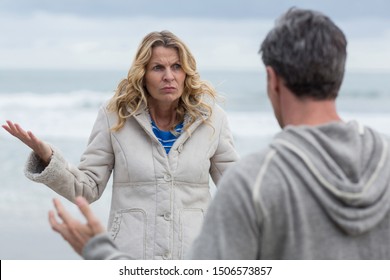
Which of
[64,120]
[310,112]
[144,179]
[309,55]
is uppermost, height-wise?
[309,55]

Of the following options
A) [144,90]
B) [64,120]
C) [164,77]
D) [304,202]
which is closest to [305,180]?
[304,202]

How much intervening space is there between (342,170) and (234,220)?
0.89 ft

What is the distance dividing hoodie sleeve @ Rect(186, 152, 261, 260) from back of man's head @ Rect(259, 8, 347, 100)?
241mm

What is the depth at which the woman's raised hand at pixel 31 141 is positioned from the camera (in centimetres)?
376

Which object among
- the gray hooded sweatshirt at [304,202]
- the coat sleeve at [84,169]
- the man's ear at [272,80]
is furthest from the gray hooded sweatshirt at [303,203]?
the coat sleeve at [84,169]

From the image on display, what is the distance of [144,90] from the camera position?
4.11m

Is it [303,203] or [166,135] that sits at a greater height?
[303,203]

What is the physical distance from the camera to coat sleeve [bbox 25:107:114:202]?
12.9ft

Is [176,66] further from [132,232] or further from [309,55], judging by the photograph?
[309,55]

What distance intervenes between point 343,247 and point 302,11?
56 cm

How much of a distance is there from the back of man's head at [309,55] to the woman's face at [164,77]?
6.91 ft

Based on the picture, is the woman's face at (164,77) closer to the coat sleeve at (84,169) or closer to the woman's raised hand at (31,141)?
the coat sleeve at (84,169)

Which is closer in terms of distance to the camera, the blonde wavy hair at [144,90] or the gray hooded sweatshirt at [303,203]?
the gray hooded sweatshirt at [303,203]

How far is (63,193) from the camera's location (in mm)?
3969
